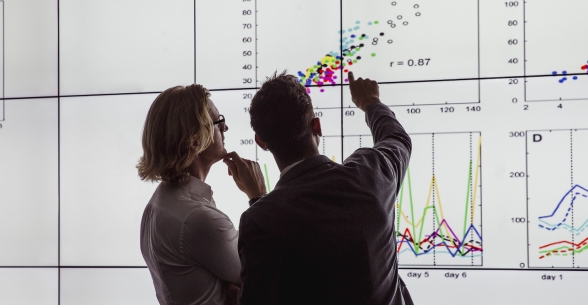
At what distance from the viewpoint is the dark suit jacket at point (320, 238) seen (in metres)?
1.05

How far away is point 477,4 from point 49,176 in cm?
173

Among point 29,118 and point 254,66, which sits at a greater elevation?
point 254,66

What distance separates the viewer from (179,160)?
129cm

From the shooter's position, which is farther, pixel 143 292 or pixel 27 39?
pixel 27 39

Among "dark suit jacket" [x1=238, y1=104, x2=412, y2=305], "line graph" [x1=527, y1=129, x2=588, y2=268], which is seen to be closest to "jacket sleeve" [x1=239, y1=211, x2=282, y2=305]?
"dark suit jacket" [x1=238, y1=104, x2=412, y2=305]

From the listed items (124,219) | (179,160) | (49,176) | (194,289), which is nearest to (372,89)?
(179,160)

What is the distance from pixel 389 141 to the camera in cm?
130

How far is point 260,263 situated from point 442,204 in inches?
39.9


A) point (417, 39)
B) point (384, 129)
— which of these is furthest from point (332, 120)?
point (384, 129)

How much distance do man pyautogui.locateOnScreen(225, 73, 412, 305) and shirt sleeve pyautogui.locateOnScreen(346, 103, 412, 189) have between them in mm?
37

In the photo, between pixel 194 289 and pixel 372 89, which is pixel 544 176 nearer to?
pixel 372 89

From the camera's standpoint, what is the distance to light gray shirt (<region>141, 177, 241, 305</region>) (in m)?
1.21

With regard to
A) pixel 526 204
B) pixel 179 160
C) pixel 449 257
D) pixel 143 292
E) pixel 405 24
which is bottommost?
pixel 143 292

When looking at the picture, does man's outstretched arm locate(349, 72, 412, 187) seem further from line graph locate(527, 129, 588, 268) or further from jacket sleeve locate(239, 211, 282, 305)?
line graph locate(527, 129, 588, 268)
